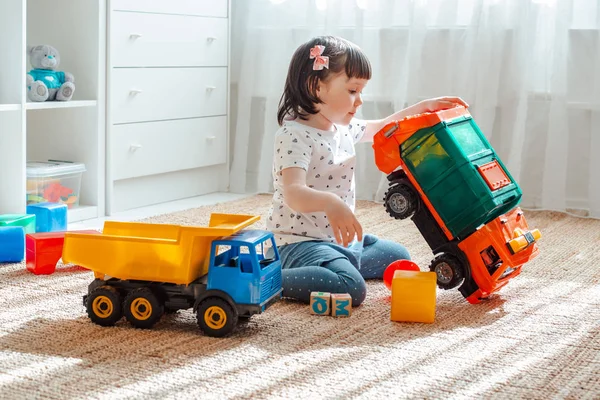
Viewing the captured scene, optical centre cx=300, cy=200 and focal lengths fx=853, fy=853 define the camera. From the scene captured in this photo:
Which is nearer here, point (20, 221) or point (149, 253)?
point (149, 253)

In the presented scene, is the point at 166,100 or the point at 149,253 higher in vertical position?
the point at 166,100

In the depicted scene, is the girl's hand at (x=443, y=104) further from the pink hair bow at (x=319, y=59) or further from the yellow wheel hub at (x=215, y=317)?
the yellow wheel hub at (x=215, y=317)

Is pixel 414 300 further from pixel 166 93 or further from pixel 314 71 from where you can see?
pixel 166 93

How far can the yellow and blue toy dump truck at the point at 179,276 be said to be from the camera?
1.32 metres

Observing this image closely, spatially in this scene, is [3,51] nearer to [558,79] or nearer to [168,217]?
[168,217]

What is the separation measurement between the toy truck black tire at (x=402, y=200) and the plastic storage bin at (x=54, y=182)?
3.85 ft

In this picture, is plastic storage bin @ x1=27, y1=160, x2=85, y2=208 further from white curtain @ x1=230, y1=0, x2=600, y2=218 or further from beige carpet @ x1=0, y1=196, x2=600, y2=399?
white curtain @ x1=230, y1=0, x2=600, y2=218

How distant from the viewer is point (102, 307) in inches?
54.2

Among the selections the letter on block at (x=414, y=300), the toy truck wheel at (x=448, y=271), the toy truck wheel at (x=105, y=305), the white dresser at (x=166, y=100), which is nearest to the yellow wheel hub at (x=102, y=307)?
the toy truck wheel at (x=105, y=305)

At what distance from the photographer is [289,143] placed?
1601 mm

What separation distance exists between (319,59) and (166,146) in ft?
4.01

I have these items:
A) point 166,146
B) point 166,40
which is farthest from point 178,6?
point 166,146

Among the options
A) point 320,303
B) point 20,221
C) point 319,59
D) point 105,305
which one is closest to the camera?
point 105,305

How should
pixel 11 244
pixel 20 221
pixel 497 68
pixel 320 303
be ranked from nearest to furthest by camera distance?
pixel 320 303, pixel 11 244, pixel 20 221, pixel 497 68
